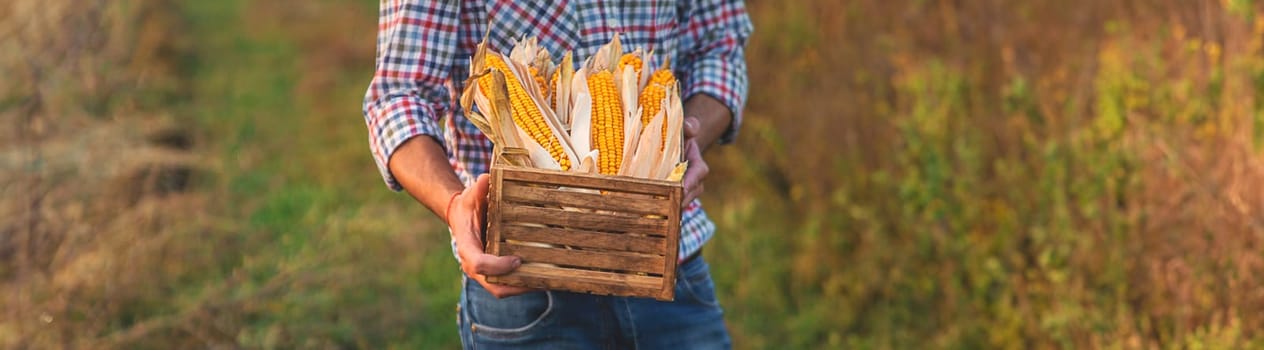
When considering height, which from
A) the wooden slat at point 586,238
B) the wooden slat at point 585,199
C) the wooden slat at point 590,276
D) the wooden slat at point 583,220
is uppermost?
the wooden slat at point 585,199

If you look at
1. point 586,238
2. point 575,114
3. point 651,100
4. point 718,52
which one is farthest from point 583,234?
point 718,52

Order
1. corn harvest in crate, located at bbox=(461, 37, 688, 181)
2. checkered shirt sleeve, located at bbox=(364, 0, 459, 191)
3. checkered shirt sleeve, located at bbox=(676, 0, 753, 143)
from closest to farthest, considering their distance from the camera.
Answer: corn harvest in crate, located at bbox=(461, 37, 688, 181)
checkered shirt sleeve, located at bbox=(364, 0, 459, 191)
checkered shirt sleeve, located at bbox=(676, 0, 753, 143)

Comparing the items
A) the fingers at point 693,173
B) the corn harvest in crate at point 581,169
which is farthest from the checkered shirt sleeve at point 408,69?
the fingers at point 693,173

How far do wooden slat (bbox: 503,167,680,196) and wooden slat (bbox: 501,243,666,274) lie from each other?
122 mm

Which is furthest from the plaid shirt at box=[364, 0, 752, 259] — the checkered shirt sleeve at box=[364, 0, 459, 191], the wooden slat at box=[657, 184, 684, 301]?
the wooden slat at box=[657, 184, 684, 301]

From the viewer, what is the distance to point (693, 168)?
94.3 inches

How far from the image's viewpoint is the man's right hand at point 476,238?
2.21 metres

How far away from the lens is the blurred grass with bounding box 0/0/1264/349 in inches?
169

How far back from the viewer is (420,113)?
245 cm

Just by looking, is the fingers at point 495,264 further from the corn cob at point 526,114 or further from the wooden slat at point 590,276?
the corn cob at point 526,114

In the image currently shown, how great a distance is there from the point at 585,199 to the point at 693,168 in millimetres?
275

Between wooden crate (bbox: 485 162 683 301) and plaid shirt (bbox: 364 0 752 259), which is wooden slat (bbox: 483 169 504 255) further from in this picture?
plaid shirt (bbox: 364 0 752 259)

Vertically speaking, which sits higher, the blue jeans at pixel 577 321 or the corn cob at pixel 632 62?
the corn cob at pixel 632 62

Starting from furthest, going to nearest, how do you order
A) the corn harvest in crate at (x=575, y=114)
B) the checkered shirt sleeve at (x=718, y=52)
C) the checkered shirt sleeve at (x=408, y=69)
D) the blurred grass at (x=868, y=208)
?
the blurred grass at (x=868, y=208)
the checkered shirt sleeve at (x=718, y=52)
the checkered shirt sleeve at (x=408, y=69)
the corn harvest in crate at (x=575, y=114)
